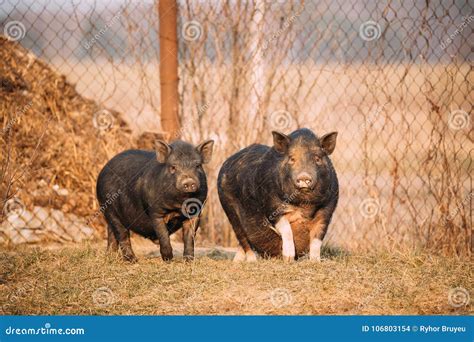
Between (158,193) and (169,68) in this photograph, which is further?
(169,68)

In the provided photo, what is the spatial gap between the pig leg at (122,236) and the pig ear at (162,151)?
2.92 feet

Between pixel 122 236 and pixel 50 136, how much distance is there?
3.04 m

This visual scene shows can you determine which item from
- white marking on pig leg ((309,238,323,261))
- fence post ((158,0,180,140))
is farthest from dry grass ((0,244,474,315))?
fence post ((158,0,180,140))

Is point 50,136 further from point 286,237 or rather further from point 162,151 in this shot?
Answer: point 286,237

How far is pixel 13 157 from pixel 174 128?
1.97m

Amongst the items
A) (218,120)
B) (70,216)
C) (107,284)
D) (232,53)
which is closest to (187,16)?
(232,53)

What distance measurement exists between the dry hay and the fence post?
0.87 m

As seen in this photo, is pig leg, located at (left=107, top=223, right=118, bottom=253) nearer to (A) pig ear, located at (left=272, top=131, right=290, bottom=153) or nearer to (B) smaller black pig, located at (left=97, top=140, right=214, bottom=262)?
(B) smaller black pig, located at (left=97, top=140, right=214, bottom=262)

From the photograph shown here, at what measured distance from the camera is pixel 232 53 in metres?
9.52

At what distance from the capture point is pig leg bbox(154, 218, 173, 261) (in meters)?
6.73

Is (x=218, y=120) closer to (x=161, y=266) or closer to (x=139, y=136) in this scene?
(x=139, y=136)

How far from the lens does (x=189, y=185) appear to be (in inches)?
256

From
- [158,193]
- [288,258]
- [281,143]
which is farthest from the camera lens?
[158,193]

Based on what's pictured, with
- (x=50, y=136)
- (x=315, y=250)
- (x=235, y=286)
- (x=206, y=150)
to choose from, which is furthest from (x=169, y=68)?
(x=235, y=286)
